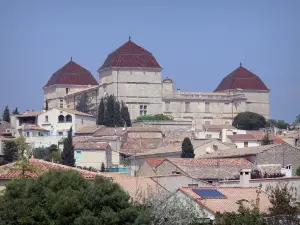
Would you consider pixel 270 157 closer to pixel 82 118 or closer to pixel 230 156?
pixel 230 156

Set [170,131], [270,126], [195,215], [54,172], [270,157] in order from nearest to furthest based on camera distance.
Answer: [195,215] → [54,172] → [270,157] → [170,131] → [270,126]

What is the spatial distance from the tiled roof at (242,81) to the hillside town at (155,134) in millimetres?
116

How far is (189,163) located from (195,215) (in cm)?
1320

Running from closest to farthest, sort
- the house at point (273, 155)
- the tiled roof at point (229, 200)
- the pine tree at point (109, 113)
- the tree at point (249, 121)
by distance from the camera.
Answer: the tiled roof at point (229, 200)
the house at point (273, 155)
the pine tree at point (109, 113)
the tree at point (249, 121)

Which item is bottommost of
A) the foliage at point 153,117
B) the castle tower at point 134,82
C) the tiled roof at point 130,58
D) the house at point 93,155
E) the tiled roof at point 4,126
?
the house at point 93,155

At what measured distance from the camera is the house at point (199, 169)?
36.0m

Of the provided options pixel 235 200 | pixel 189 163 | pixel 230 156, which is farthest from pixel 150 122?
pixel 235 200

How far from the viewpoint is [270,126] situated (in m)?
89.5

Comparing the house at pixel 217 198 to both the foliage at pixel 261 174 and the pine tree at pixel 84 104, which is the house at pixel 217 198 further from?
the pine tree at pixel 84 104

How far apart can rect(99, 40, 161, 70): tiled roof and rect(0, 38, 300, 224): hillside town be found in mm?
84

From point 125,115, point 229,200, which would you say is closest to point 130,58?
point 125,115

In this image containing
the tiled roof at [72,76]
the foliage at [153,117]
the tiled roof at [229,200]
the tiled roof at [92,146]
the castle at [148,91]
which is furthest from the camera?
the tiled roof at [72,76]

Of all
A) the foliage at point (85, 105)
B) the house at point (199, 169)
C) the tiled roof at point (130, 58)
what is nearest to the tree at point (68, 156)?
the house at point (199, 169)

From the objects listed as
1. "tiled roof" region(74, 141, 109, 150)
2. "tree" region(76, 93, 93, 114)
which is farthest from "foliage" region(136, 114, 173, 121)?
"tiled roof" region(74, 141, 109, 150)
